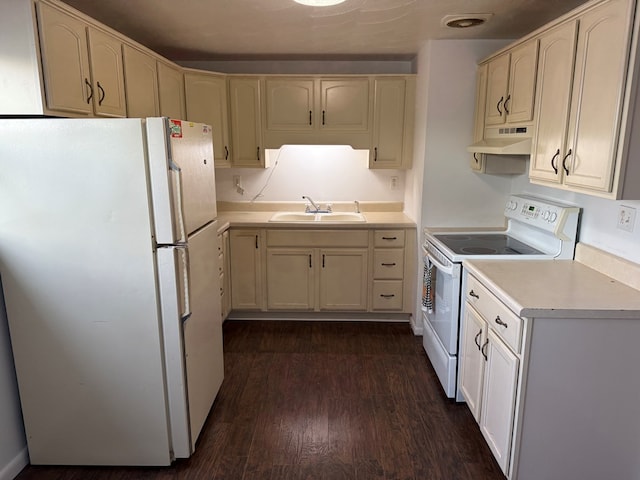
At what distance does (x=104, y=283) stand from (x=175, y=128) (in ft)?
2.44

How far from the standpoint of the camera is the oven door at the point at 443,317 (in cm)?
260

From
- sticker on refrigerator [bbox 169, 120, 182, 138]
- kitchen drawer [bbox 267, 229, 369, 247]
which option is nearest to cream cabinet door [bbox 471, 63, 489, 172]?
kitchen drawer [bbox 267, 229, 369, 247]

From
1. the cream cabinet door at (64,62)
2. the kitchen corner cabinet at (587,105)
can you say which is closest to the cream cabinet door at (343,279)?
the kitchen corner cabinet at (587,105)

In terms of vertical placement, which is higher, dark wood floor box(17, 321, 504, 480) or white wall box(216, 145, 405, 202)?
white wall box(216, 145, 405, 202)

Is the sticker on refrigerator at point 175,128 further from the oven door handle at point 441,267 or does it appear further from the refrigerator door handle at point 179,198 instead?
the oven door handle at point 441,267

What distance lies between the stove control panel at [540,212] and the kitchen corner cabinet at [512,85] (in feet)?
1.71

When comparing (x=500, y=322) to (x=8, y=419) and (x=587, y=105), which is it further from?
(x=8, y=419)

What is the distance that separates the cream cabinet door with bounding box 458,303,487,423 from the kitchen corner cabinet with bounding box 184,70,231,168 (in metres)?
2.40

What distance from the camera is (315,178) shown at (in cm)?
422

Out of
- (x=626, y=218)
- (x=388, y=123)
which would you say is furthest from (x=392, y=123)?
(x=626, y=218)

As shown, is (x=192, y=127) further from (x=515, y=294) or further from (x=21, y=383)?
(x=515, y=294)

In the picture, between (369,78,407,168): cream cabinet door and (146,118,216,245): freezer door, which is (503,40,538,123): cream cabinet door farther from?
(146,118,216,245): freezer door

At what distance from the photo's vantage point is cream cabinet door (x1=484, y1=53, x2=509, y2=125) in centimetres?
275

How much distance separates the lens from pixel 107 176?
1.85 metres
